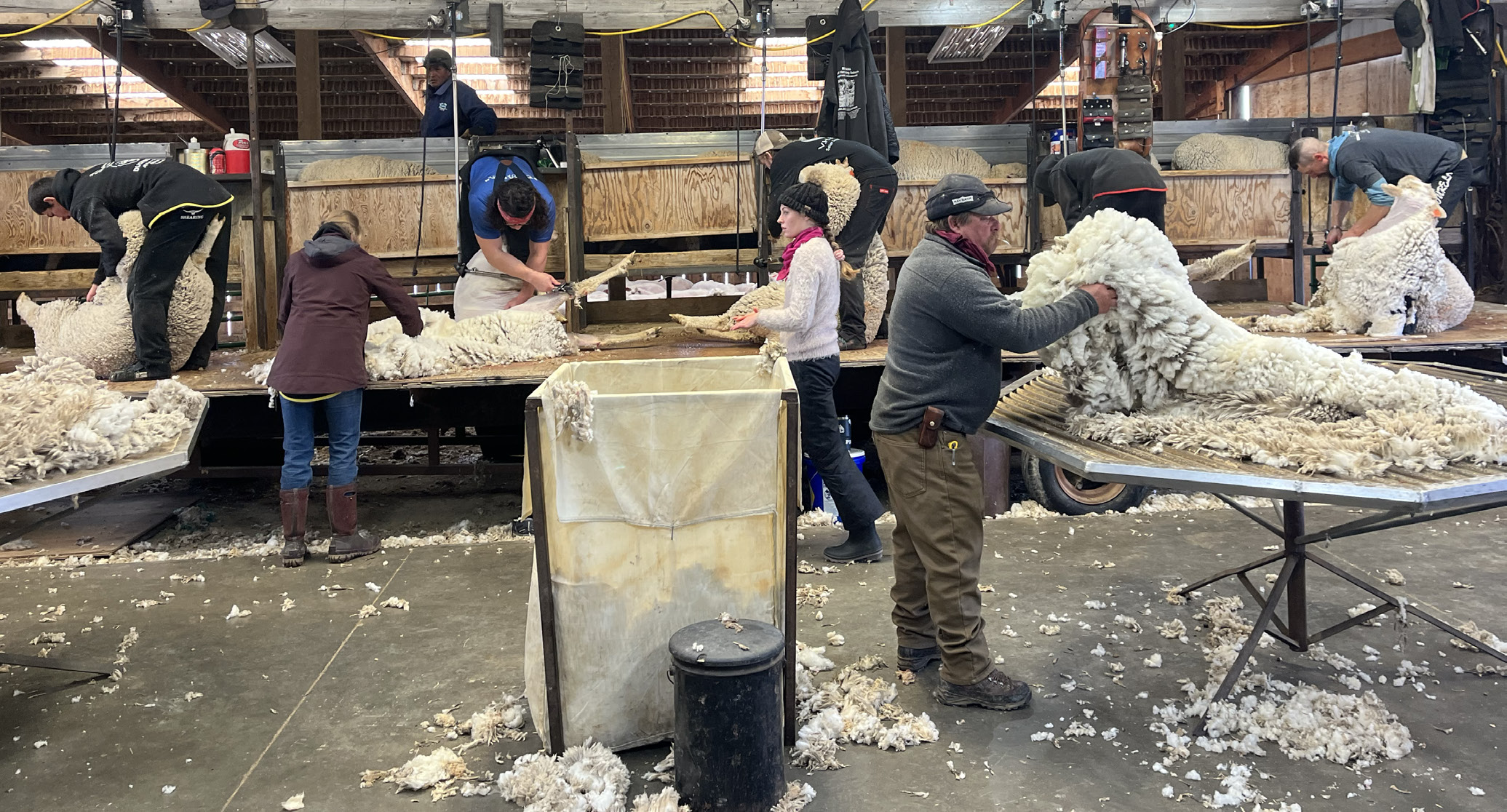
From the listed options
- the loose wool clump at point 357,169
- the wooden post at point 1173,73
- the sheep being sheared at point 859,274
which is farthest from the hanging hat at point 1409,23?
the loose wool clump at point 357,169

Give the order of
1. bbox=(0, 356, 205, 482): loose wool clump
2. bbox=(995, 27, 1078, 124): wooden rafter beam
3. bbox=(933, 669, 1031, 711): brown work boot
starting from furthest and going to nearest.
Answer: bbox=(995, 27, 1078, 124): wooden rafter beam < bbox=(933, 669, 1031, 711): brown work boot < bbox=(0, 356, 205, 482): loose wool clump

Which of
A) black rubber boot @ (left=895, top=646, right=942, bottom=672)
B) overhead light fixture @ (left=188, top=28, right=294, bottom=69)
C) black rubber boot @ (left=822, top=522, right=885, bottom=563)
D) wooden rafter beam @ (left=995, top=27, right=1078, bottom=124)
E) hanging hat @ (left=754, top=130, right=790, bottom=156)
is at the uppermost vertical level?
wooden rafter beam @ (left=995, top=27, right=1078, bottom=124)

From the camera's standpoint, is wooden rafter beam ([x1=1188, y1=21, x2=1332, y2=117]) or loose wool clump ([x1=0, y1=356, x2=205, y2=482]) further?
wooden rafter beam ([x1=1188, y1=21, x2=1332, y2=117])

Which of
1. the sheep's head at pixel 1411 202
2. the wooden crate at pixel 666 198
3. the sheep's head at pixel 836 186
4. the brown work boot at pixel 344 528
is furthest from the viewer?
the wooden crate at pixel 666 198

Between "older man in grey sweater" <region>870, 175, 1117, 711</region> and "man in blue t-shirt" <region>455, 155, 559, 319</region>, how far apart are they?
296 cm

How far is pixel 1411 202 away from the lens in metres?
5.44

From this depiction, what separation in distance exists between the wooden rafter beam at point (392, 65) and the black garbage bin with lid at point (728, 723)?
8.77 metres

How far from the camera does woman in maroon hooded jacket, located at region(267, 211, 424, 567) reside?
4.75m

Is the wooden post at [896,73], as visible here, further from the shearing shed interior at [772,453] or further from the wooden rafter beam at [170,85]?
the wooden rafter beam at [170,85]

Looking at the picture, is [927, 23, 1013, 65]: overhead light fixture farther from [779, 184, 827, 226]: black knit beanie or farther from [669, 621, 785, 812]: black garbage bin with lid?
[669, 621, 785, 812]: black garbage bin with lid

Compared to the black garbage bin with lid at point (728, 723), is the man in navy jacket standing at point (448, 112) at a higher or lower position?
higher

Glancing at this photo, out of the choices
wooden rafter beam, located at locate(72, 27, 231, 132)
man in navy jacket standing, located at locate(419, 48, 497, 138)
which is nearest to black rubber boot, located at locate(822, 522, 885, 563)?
man in navy jacket standing, located at locate(419, 48, 497, 138)

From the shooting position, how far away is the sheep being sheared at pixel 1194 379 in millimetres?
2814

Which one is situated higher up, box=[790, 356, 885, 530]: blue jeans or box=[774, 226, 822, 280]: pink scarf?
box=[774, 226, 822, 280]: pink scarf
